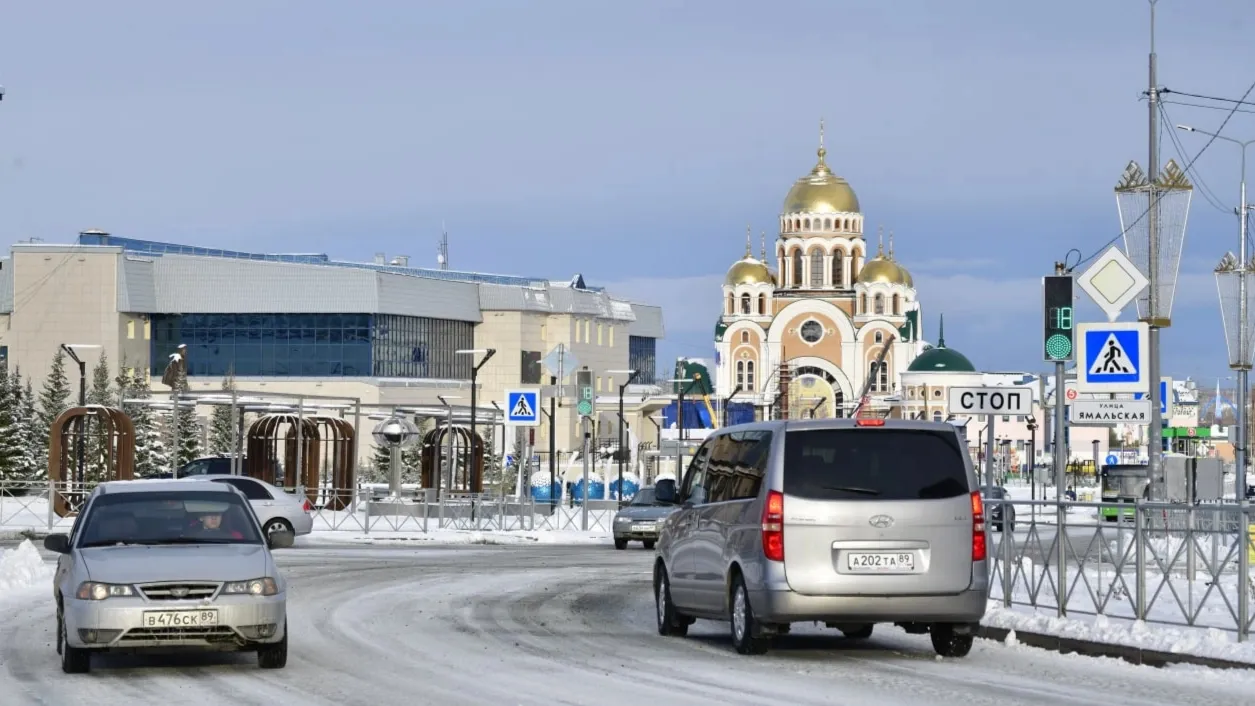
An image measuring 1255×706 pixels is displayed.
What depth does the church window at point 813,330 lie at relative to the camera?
15888 centimetres

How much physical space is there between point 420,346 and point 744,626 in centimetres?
13218

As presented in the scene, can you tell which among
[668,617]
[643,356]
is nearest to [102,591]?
[668,617]

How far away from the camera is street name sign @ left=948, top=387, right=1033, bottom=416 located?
22.0 meters

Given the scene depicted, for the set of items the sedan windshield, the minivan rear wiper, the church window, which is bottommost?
the sedan windshield

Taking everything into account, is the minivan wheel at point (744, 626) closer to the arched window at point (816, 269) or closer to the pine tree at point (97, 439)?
the pine tree at point (97, 439)

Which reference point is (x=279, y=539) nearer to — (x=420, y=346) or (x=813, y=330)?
(x=420, y=346)

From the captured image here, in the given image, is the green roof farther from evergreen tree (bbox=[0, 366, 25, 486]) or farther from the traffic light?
the traffic light

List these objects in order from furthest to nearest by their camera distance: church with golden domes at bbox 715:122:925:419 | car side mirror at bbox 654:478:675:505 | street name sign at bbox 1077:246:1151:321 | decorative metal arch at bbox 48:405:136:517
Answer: church with golden domes at bbox 715:122:925:419 → decorative metal arch at bbox 48:405:136:517 → street name sign at bbox 1077:246:1151:321 → car side mirror at bbox 654:478:675:505

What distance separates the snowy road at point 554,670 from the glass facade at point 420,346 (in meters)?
122

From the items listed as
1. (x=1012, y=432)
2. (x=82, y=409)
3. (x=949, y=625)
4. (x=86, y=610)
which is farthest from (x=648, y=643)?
(x=1012, y=432)

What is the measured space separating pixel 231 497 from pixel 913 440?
5.26 metres

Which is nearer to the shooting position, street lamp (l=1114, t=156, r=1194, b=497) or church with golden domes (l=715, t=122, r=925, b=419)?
street lamp (l=1114, t=156, r=1194, b=497)

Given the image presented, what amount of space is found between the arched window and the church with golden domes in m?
0.08

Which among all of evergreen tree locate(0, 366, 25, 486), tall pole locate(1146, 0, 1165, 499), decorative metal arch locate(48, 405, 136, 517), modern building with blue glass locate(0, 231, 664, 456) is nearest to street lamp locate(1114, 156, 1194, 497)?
tall pole locate(1146, 0, 1165, 499)
